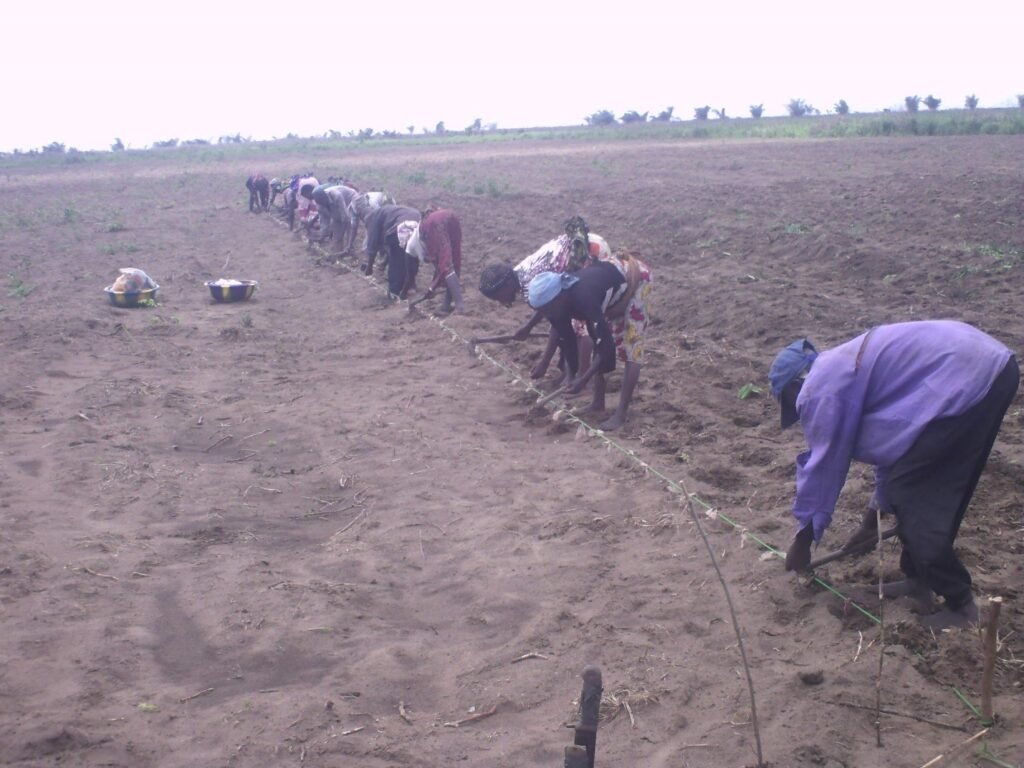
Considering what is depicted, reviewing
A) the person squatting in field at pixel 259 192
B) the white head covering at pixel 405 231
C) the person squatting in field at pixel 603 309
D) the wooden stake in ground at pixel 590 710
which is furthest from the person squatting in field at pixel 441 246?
the person squatting in field at pixel 259 192

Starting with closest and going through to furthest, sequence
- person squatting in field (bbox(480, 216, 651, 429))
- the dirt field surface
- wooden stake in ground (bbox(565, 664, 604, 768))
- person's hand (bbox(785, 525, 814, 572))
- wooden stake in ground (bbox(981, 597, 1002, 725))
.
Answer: wooden stake in ground (bbox(565, 664, 604, 768)), wooden stake in ground (bbox(981, 597, 1002, 725)), the dirt field surface, person's hand (bbox(785, 525, 814, 572)), person squatting in field (bbox(480, 216, 651, 429))

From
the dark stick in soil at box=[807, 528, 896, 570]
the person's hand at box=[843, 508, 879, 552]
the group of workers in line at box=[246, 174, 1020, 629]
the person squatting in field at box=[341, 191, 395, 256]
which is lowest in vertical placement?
the dark stick in soil at box=[807, 528, 896, 570]

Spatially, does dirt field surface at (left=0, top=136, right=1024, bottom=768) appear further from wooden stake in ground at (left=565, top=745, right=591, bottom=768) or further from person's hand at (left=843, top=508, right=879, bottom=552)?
wooden stake in ground at (left=565, top=745, right=591, bottom=768)

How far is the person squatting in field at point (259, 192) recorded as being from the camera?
24609 millimetres

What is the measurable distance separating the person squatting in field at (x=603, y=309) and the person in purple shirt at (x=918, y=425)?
2788 millimetres

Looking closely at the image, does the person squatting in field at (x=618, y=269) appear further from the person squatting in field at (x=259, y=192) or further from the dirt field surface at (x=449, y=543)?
the person squatting in field at (x=259, y=192)

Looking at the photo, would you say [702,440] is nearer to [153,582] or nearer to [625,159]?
[153,582]

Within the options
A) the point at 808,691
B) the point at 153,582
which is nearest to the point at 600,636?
the point at 808,691

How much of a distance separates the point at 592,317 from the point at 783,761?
3694 mm

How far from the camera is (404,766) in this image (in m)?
3.31

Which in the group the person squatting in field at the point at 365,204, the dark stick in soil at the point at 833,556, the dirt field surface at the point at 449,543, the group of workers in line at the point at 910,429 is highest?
the person squatting in field at the point at 365,204

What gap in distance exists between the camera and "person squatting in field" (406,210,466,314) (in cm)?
1064

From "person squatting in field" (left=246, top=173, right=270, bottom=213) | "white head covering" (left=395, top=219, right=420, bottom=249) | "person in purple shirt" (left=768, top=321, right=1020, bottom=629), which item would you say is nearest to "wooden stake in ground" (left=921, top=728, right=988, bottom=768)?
"person in purple shirt" (left=768, top=321, right=1020, bottom=629)

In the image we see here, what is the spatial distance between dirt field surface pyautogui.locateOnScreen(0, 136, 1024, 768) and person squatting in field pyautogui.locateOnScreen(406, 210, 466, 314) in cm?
44
